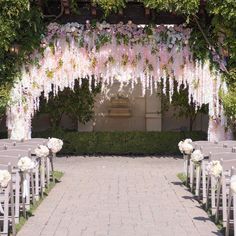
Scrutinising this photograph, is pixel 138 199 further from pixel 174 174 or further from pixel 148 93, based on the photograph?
pixel 148 93

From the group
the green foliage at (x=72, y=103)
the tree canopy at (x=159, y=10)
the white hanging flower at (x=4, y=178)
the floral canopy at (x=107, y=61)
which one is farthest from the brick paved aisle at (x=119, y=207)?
the green foliage at (x=72, y=103)

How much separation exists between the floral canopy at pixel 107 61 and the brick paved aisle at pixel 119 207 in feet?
6.55

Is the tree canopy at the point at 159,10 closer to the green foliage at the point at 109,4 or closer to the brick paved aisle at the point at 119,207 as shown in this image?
the green foliage at the point at 109,4

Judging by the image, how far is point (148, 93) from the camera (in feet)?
66.4

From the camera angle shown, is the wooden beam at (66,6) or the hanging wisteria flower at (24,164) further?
the wooden beam at (66,6)

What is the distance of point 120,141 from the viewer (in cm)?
1817

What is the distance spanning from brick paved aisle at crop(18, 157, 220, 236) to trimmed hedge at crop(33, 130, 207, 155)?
3.47 m

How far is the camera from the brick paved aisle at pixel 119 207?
7691 millimetres

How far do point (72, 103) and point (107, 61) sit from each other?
3855 mm

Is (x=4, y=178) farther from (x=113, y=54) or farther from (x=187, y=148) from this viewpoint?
(x=113, y=54)

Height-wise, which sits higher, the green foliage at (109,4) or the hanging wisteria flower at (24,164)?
the green foliage at (109,4)

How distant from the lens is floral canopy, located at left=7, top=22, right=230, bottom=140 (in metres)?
14.5

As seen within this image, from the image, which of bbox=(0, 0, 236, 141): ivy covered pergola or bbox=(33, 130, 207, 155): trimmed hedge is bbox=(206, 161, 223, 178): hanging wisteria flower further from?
bbox=(33, 130, 207, 155): trimmed hedge

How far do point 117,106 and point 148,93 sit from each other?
4.19ft
